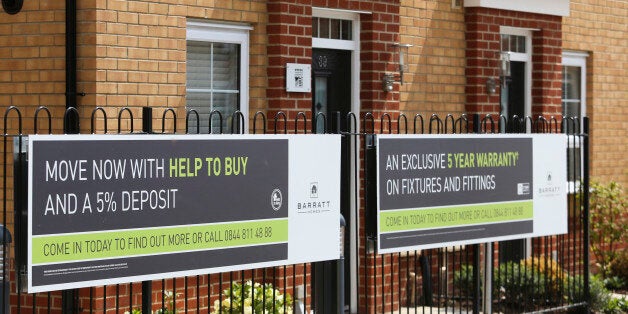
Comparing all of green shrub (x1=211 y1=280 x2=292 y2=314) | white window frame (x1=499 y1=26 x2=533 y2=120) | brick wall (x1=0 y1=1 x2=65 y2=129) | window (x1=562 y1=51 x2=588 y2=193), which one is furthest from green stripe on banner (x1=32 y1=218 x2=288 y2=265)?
window (x1=562 y1=51 x2=588 y2=193)

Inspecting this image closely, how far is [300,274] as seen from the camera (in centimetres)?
1095

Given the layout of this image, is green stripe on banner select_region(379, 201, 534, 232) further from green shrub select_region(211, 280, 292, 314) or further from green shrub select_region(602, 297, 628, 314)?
green shrub select_region(602, 297, 628, 314)

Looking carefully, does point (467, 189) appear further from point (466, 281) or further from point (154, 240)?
point (154, 240)

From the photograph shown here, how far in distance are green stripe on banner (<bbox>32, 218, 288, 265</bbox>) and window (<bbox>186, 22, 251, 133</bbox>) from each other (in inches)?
108

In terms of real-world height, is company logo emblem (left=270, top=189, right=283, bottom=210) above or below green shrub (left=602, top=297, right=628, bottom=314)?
above

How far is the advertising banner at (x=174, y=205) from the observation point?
6.57 meters

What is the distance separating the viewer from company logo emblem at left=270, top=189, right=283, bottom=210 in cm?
787

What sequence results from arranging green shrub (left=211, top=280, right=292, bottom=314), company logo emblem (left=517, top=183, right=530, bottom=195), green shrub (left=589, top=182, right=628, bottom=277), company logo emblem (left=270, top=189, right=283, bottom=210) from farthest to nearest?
green shrub (left=589, top=182, right=628, bottom=277) → company logo emblem (left=517, top=183, right=530, bottom=195) → green shrub (left=211, top=280, right=292, bottom=314) → company logo emblem (left=270, top=189, right=283, bottom=210)

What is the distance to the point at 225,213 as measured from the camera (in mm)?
7555

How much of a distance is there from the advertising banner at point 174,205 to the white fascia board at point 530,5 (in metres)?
5.22

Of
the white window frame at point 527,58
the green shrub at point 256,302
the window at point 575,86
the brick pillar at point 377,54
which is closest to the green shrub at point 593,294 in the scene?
the brick pillar at point 377,54

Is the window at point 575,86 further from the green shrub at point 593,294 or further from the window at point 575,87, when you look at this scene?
the green shrub at point 593,294

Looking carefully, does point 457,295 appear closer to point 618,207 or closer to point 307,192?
point 618,207

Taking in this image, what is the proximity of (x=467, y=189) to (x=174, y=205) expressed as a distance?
312cm
